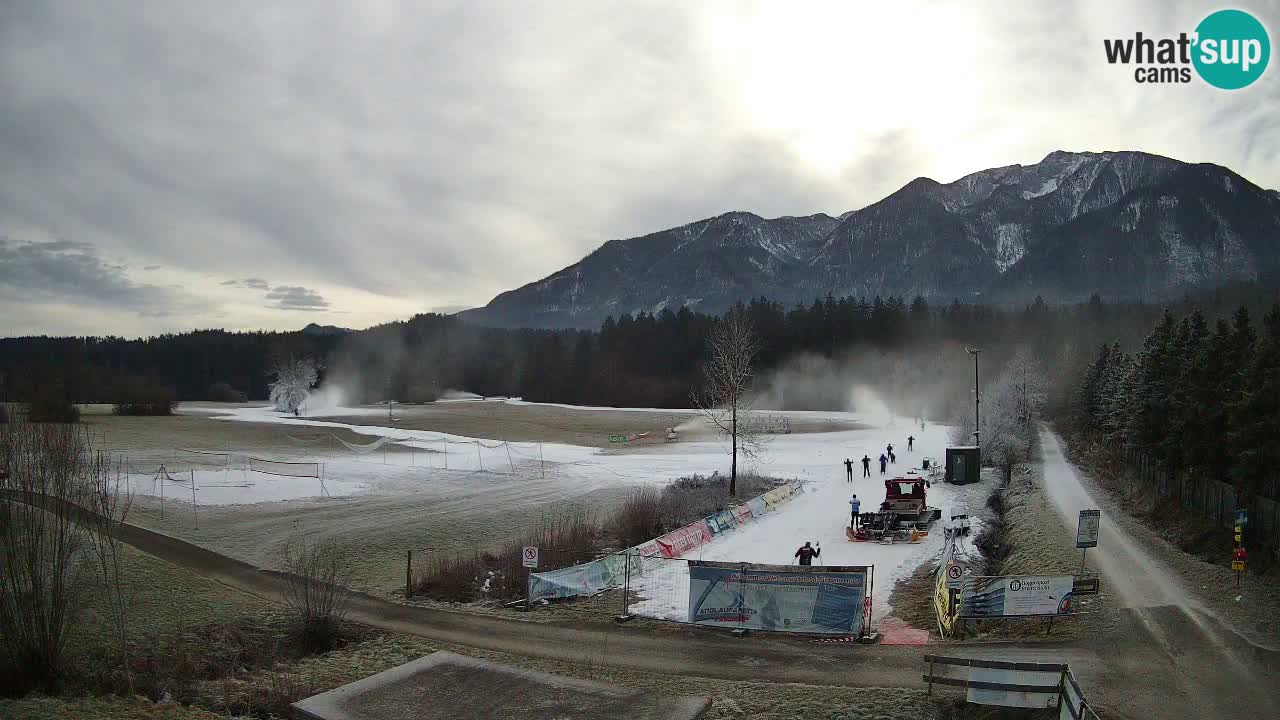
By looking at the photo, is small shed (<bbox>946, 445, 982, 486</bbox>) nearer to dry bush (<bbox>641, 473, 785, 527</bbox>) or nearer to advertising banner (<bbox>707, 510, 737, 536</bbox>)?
dry bush (<bbox>641, 473, 785, 527</bbox>)

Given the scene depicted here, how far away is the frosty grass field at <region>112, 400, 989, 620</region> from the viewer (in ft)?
92.6

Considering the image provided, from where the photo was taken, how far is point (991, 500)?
42.5m

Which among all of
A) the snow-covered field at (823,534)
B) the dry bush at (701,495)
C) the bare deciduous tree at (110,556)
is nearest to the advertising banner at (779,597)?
the snow-covered field at (823,534)

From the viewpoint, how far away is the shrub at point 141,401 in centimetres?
9850

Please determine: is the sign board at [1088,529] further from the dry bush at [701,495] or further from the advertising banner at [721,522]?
the dry bush at [701,495]

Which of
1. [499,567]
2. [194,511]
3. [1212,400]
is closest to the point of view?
[499,567]

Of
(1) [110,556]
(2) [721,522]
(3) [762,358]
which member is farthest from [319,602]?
(3) [762,358]

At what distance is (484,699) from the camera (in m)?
12.8

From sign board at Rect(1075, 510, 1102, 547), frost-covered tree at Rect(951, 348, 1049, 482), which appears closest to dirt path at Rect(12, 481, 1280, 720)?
sign board at Rect(1075, 510, 1102, 547)

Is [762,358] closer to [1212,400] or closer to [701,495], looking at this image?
[701,495]

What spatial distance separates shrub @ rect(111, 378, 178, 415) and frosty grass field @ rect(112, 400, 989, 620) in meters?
Result: 35.9

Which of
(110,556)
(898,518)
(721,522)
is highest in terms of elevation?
(110,556)

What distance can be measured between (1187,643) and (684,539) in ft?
53.5

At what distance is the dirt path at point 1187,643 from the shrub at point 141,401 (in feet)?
365
